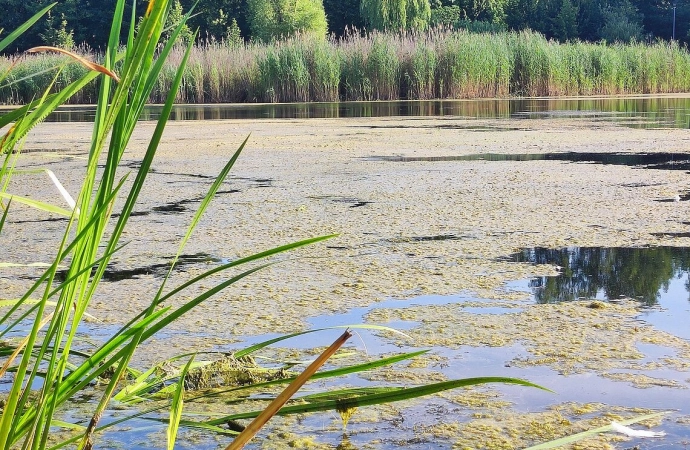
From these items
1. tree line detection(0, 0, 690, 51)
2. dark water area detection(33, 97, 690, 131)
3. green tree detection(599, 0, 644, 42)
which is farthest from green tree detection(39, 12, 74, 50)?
dark water area detection(33, 97, 690, 131)

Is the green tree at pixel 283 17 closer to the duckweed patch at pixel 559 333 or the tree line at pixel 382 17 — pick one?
the tree line at pixel 382 17

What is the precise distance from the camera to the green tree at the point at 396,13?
26.6 metres

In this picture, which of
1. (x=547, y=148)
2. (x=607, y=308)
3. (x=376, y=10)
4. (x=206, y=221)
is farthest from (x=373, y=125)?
(x=376, y=10)

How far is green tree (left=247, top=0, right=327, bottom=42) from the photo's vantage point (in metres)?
27.9

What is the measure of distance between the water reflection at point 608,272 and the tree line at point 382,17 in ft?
79.9

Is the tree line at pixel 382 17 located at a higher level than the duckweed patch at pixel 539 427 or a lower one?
higher

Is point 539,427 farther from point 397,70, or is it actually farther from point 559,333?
point 397,70

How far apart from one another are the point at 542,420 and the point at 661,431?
160 mm

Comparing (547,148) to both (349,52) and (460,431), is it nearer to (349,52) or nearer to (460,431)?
(460,431)

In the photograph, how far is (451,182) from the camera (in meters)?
4.01

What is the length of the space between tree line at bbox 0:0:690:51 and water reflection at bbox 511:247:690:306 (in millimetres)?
24346

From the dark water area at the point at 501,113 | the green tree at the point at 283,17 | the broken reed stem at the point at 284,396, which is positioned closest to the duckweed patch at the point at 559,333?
the broken reed stem at the point at 284,396

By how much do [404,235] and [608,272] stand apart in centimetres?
71

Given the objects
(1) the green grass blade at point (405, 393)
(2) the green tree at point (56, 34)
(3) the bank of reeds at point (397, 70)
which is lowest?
(1) the green grass blade at point (405, 393)
